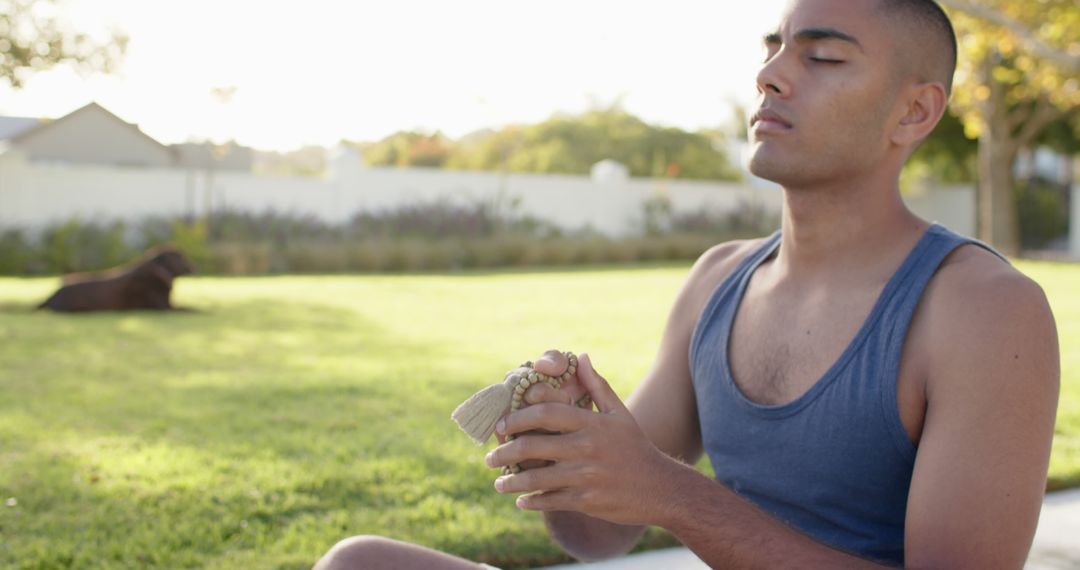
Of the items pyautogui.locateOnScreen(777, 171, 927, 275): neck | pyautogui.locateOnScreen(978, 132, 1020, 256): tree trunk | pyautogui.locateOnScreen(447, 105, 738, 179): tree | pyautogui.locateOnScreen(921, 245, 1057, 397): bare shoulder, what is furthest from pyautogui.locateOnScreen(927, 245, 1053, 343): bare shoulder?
pyautogui.locateOnScreen(447, 105, 738, 179): tree

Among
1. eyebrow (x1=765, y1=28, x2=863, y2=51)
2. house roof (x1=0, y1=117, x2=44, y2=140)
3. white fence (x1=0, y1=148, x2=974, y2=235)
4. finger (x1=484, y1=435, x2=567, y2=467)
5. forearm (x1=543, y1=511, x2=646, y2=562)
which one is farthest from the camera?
white fence (x1=0, y1=148, x2=974, y2=235)

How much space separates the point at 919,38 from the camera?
72.7 inches

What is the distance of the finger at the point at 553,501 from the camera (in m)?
1.43

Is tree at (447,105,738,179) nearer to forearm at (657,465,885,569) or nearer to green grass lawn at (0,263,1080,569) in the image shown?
green grass lawn at (0,263,1080,569)

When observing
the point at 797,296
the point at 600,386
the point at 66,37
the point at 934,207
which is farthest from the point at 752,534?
the point at 934,207

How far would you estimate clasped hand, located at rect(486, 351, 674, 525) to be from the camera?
1.41 m

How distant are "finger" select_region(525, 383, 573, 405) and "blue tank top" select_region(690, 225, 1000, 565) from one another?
19.1 inches

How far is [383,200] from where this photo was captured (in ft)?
76.6

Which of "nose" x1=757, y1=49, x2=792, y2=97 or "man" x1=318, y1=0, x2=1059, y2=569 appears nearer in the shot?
"man" x1=318, y1=0, x2=1059, y2=569

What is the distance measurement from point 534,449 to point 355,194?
2208cm

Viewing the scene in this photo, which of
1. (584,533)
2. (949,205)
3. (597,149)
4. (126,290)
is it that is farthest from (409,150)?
(584,533)

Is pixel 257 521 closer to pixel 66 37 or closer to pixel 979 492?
pixel 979 492

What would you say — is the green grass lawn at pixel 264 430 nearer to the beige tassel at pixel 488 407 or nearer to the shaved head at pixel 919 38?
the beige tassel at pixel 488 407

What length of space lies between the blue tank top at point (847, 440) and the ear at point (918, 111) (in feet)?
0.55
